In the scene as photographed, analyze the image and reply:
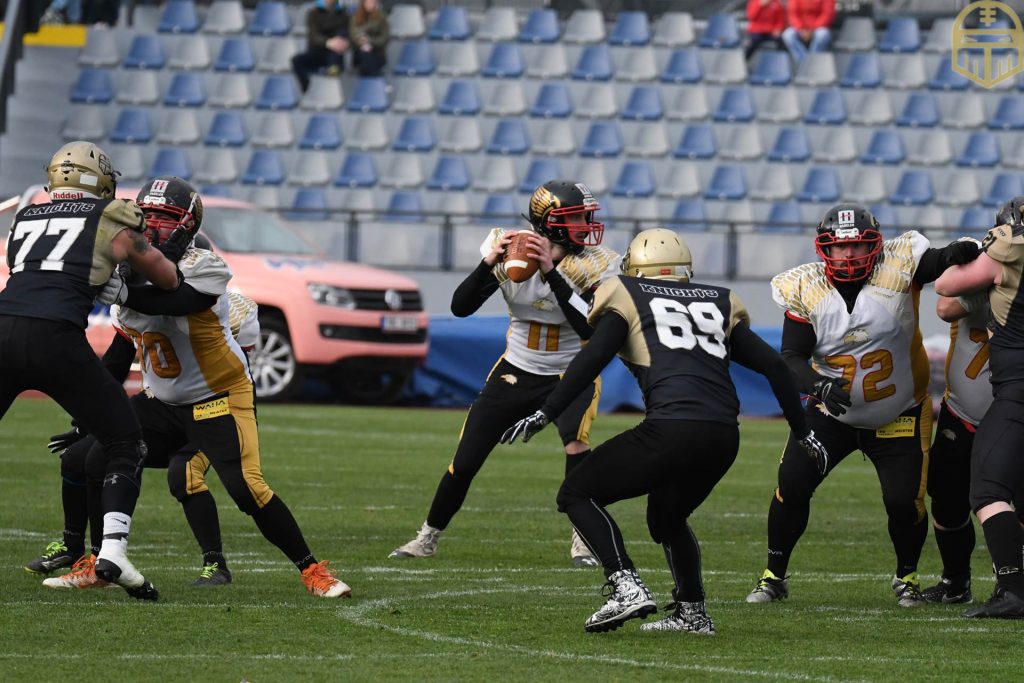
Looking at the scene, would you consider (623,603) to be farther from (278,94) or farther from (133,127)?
(278,94)

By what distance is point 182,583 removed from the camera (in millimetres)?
7293

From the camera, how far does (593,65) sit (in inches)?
891

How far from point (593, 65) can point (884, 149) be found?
3.86 meters

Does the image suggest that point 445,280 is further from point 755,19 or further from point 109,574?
point 109,574

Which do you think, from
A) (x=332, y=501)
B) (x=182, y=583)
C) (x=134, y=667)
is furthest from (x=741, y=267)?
(x=134, y=667)

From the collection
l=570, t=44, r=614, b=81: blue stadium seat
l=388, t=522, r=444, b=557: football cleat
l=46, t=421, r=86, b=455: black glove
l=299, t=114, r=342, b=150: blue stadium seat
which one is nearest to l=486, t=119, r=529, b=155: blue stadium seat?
l=570, t=44, r=614, b=81: blue stadium seat

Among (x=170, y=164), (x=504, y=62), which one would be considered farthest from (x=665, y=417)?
(x=504, y=62)

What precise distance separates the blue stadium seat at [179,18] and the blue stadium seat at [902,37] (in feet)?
29.7

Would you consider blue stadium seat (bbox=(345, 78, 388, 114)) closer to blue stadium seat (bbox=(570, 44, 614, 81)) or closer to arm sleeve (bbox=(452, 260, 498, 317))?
blue stadium seat (bbox=(570, 44, 614, 81))

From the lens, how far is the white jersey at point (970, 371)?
7152 mm

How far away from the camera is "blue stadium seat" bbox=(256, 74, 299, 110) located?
72.2ft

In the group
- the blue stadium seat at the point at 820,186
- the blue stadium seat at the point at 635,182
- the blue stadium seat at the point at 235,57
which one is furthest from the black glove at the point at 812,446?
the blue stadium seat at the point at 235,57

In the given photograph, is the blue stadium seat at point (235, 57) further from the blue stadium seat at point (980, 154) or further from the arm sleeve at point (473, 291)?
the arm sleeve at point (473, 291)

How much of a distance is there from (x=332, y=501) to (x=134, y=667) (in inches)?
201
